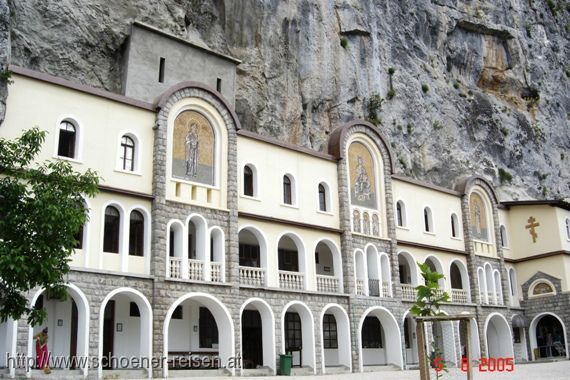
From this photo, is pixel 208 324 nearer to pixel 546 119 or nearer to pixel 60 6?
pixel 60 6

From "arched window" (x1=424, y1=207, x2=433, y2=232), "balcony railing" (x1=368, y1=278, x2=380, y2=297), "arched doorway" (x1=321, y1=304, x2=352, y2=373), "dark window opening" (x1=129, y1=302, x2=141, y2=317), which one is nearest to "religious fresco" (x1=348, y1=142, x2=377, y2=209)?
"balcony railing" (x1=368, y1=278, x2=380, y2=297)

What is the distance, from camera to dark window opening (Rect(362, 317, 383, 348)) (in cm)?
3491

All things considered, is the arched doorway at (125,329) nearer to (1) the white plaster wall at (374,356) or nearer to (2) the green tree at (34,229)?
(2) the green tree at (34,229)

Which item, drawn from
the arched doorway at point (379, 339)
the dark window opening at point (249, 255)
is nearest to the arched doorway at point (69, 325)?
Result: the dark window opening at point (249, 255)

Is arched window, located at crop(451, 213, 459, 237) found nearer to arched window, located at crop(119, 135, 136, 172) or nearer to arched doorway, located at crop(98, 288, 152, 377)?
arched doorway, located at crop(98, 288, 152, 377)

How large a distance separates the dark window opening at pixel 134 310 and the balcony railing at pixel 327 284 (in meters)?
8.60

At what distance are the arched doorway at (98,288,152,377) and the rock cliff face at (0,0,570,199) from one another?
41.7 feet

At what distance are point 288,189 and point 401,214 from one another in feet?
26.5

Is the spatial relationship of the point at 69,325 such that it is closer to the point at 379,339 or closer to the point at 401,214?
the point at 379,339

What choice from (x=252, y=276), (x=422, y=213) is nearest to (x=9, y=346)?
(x=252, y=276)

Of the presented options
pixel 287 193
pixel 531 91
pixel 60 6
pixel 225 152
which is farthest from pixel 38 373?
pixel 531 91

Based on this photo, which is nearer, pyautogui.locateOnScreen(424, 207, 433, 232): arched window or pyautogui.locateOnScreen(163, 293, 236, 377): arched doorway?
pyautogui.locateOnScreen(163, 293, 236, 377): arched doorway

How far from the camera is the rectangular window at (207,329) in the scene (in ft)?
91.5

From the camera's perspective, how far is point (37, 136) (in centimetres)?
1542
